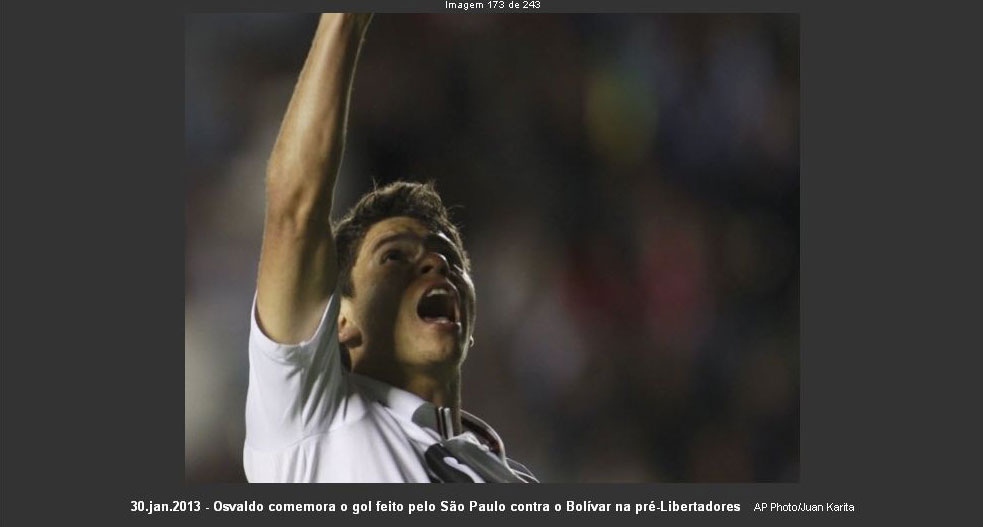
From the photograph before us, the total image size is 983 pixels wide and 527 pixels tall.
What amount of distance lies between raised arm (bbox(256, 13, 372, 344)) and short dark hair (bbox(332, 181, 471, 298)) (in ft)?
1.30

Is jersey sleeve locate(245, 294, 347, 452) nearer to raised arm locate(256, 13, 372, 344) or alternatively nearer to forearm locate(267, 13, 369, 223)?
raised arm locate(256, 13, 372, 344)

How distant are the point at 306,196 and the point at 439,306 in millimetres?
840

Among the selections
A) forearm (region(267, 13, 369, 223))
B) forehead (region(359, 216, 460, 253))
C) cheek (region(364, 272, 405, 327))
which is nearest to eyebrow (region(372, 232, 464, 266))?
forehead (region(359, 216, 460, 253))

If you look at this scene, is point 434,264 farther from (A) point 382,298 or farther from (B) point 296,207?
(B) point 296,207

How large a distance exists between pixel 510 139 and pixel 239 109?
105 centimetres

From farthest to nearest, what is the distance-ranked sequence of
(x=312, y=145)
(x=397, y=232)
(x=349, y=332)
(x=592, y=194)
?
(x=592, y=194), (x=397, y=232), (x=349, y=332), (x=312, y=145)

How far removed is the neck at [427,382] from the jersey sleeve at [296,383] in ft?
0.57

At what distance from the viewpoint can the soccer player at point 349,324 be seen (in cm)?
486

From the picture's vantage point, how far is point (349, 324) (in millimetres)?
5363

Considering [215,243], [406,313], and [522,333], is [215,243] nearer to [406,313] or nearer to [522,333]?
[406,313]

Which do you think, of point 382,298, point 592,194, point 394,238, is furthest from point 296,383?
point 592,194

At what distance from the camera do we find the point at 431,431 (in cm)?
529

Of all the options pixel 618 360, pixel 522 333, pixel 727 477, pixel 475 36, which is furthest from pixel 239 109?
pixel 727 477

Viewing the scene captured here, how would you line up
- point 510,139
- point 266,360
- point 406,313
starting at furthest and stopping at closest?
point 510,139 < point 406,313 < point 266,360
